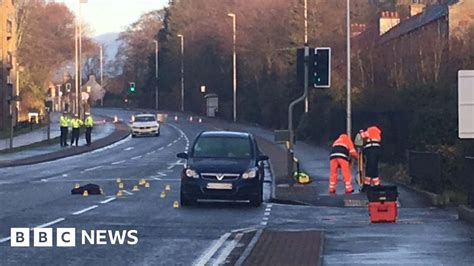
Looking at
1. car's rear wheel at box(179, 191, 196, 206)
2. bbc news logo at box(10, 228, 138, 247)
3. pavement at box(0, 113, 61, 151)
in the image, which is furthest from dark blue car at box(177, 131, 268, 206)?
pavement at box(0, 113, 61, 151)

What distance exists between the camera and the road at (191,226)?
14.4m

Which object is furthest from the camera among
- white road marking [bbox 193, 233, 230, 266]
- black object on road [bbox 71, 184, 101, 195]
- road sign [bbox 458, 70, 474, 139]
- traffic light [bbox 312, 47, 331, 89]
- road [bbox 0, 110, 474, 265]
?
traffic light [bbox 312, 47, 331, 89]

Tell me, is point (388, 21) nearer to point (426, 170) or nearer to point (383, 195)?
point (426, 170)

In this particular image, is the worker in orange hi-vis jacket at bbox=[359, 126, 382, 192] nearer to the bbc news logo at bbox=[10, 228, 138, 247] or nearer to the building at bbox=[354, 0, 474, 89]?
the bbc news logo at bbox=[10, 228, 138, 247]

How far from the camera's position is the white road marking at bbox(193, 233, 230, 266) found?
13875 millimetres

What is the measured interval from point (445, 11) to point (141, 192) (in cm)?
3496

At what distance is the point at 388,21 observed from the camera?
240ft

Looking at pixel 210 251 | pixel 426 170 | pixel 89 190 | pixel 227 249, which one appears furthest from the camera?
pixel 89 190

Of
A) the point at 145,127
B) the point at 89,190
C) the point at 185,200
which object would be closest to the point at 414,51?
the point at 89,190

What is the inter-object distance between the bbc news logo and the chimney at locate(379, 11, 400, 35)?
53972 millimetres

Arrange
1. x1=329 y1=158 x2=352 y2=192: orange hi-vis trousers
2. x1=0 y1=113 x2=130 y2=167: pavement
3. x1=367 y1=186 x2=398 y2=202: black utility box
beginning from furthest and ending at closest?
x1=0 y1=113 x2=130 y2=167: pavement → x1=329 y1=158 x2=352 y2=192: orange hi-vis trousers → x1=367 y1=186 x2=398 y2=202: black utility box

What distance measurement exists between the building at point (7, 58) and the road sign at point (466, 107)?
64.9 metres

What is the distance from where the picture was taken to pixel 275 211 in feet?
75.7

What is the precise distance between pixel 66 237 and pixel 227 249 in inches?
102
